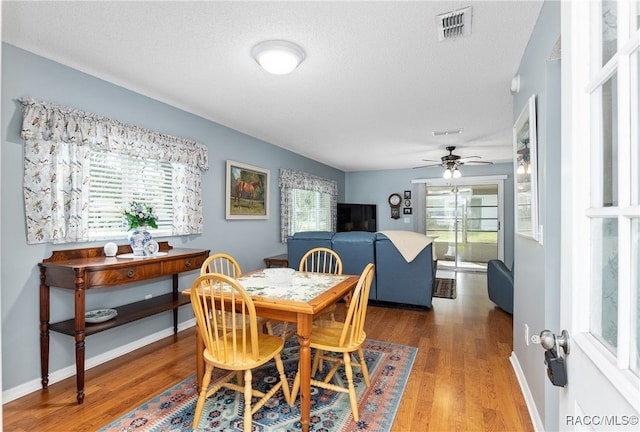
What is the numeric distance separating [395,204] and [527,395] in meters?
5.73

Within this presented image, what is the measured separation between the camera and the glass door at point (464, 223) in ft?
22.8

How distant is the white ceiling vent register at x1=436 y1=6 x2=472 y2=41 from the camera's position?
181 cm

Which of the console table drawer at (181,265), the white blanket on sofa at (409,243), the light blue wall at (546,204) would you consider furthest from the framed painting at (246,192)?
the light blue wall at (546,204)

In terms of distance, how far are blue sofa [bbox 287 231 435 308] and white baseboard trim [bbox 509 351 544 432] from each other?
1386mm

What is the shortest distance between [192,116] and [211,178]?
71 centimetres

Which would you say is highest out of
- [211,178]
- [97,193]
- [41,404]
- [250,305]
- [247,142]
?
[247,142]

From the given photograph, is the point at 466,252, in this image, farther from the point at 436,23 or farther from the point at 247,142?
the point at 436,23

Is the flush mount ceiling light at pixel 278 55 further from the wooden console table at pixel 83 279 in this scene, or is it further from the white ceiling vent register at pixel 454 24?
the wooden console table at pixel 83 279

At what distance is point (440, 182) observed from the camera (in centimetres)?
723

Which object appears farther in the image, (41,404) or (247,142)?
(247,142)

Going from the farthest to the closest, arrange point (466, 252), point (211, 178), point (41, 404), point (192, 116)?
point (466, 252), point (211, 178), point (192, 116), point (41, 404)

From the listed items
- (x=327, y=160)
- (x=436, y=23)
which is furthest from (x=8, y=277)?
(x=327, y=160)

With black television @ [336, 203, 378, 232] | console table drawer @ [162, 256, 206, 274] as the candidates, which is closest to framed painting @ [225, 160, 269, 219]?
console table drawer @ [162, 256, 206, 274]

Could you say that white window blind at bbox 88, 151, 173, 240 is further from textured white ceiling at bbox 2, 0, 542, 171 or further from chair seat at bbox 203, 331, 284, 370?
chair seat at bbox 203, 331, 284, 370
